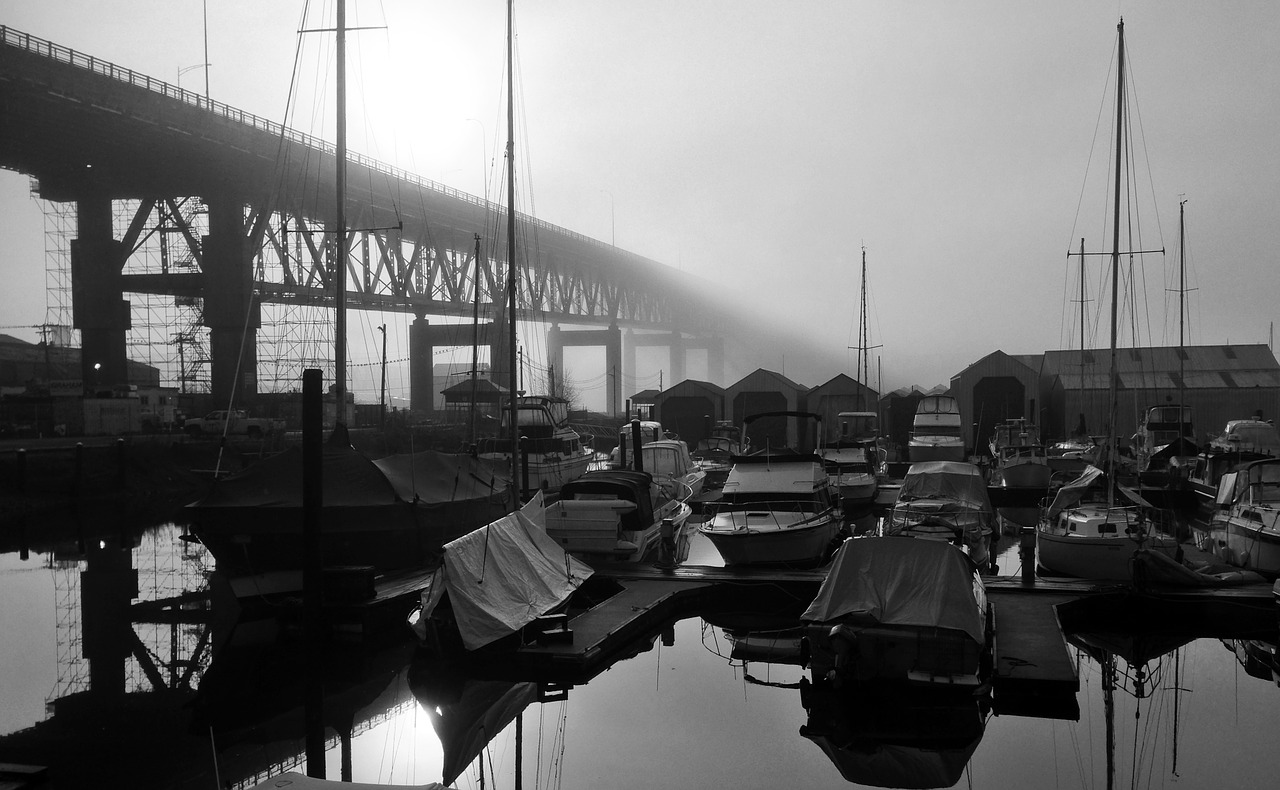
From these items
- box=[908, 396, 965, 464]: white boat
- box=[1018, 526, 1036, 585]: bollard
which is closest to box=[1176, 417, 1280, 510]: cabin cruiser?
box=[908, 396, 965, 464]: white boat

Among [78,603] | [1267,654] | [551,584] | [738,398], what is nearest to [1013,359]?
[738,398]

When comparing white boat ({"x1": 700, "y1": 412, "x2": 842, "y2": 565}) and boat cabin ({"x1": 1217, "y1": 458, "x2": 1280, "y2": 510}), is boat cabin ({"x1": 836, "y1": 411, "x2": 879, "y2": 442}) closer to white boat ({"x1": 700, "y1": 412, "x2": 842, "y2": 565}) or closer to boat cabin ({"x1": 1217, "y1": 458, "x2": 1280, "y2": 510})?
white boat ({"x1": 700, "y1": 412, "x2": 842, "y2": 565})

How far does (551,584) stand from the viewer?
17.0 meters

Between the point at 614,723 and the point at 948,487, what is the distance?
46.6 feet

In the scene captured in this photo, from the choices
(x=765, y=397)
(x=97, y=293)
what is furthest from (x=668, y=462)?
(x=97, y=293)

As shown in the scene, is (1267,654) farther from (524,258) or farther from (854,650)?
(524,258)

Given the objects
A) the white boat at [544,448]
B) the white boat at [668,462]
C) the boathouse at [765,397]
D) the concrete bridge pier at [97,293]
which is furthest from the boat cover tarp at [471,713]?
→ the boathouse at [765,397]

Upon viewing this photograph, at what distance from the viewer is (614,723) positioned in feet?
44.2

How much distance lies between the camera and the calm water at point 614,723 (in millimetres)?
11789

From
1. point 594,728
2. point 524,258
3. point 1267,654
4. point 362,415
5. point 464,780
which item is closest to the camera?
point 464,780

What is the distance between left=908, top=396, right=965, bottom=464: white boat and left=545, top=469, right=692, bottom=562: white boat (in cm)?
2033

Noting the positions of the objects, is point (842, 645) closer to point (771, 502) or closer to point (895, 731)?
point (895, 731)

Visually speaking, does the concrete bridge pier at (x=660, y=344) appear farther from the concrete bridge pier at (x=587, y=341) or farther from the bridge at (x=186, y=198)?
the bridge at (x=186, y=198)

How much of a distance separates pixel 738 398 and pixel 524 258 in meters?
42.8
